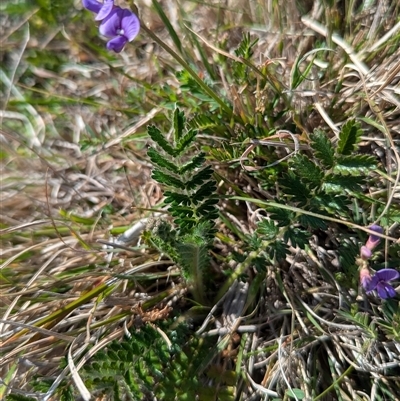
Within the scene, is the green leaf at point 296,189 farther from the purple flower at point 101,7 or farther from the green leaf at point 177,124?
the purple flower at point 101,7

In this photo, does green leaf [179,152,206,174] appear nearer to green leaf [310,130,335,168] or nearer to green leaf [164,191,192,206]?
green leaf [164,191,192,206]

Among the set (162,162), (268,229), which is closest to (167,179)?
(162,162)

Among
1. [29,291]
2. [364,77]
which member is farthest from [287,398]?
[364,77]

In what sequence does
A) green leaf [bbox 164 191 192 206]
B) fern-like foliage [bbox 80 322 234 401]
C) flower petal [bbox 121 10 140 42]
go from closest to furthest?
flower petal [bbox 121 10 140 42] < green leaf [bbox 164 191 192 206] < fern-like foliage [bbox 80 322 234 401]

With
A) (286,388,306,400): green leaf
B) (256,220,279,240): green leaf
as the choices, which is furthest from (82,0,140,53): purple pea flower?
(286,388,306,400): green leaf

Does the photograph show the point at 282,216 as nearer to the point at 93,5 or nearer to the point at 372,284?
the point at 372,284

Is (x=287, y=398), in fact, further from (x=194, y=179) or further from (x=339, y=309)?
(x=194, y=179)
